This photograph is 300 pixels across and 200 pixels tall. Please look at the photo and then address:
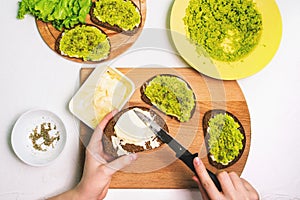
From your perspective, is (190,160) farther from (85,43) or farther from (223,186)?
(85,43)

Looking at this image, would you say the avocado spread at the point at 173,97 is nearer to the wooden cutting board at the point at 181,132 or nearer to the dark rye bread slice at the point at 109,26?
the wooden cutting board at the point at 181,132

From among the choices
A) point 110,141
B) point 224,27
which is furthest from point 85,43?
point 224,27

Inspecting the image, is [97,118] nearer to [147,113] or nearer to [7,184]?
[147,113]

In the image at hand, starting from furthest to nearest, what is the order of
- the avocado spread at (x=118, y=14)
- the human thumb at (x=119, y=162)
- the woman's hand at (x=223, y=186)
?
the avocado spread at (x=118, y=14) → the human thumb at (x=119, y=162) → the woman's hand at (x=223, y=186)

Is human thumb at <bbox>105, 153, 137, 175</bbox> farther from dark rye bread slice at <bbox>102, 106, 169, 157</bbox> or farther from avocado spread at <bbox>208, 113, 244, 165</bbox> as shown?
avocado spread at <bbox>208, 113, 244, 165</bbox>

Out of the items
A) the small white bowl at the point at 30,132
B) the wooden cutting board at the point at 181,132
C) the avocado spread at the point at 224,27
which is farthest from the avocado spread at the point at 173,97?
the small white bowl at the point at 30,132
